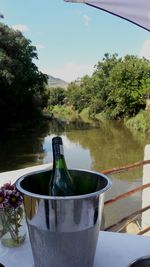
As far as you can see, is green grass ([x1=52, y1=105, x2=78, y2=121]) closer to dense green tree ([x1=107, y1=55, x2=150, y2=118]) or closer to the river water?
dense green tree ([x1=107, y1=55, x2=150, y2=118])

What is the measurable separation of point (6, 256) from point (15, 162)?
7544 mm

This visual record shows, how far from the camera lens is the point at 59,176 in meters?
0.61

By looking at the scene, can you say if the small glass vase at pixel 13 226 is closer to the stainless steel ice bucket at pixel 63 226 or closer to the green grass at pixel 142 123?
the stainless steel ice bucket at pixel 63 226

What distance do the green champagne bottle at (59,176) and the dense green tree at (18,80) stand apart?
11013mm

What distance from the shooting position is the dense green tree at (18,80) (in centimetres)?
1182

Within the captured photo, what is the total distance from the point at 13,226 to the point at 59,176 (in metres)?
0.16

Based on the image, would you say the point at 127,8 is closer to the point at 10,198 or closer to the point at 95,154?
the point at 10,198

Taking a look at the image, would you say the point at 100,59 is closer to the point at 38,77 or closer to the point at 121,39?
the point at 121,39

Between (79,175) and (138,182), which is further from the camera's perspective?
(138,182)

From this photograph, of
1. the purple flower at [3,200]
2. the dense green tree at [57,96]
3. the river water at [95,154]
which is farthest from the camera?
the dense green tree at [57,96]

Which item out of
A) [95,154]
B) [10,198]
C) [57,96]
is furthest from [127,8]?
[57,96]

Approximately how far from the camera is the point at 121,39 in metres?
22.2

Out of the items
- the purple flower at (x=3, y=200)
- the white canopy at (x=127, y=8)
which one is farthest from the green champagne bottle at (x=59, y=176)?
the white canopy at (x=127, y=8)

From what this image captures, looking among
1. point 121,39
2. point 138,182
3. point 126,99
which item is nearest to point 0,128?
point 126,99
